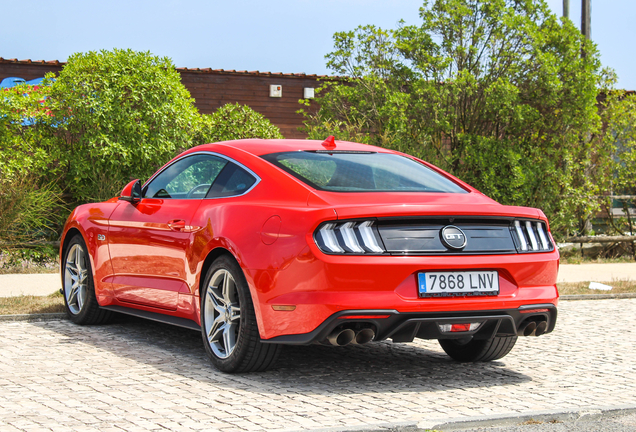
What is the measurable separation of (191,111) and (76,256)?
6.53 metres

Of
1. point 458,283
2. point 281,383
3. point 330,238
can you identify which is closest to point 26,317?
point 281,383

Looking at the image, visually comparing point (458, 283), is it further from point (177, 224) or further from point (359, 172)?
point (177, 224)

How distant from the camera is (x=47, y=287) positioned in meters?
9.38

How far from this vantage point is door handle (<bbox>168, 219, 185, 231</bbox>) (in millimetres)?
5599

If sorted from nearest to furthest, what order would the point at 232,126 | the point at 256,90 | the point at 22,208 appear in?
1. the point at 22,208
2. the point at 232,126
3. the point at 256,90

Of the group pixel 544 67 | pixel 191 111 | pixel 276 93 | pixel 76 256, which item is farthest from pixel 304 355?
pixel 276 93

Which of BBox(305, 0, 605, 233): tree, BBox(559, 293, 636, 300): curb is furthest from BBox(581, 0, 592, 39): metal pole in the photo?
BBox(559, 293, 636, 300): curb

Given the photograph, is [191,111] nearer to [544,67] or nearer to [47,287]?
[47,287]

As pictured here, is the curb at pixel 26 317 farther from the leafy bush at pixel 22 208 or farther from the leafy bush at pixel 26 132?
the leafy bush at pixel 26 132

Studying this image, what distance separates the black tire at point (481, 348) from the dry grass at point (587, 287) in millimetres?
4410

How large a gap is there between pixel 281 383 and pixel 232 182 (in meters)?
1.43

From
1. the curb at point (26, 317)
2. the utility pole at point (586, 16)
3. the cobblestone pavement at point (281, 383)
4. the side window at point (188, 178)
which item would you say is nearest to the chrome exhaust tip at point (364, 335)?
the cobblestone pavement at point (281, 383)

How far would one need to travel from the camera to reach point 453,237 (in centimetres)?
467

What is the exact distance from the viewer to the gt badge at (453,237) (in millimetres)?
4645
